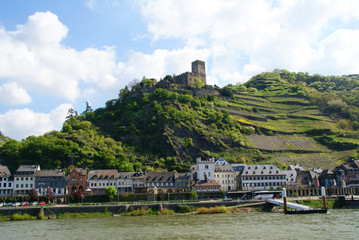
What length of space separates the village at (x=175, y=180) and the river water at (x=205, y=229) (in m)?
27.8

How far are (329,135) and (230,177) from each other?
197ft

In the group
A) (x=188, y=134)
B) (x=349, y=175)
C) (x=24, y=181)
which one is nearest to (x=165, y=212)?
(x=24, y=181)

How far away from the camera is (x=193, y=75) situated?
167125 millimetres

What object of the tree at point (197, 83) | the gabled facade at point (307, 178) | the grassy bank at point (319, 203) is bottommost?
the grassy bank at point (319, 203)

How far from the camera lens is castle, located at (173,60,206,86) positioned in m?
163

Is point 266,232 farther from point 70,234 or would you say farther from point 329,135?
point 329,135

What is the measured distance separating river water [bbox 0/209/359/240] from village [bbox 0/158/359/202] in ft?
91.3

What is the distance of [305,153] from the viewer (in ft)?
387

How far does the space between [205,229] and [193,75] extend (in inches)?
5035

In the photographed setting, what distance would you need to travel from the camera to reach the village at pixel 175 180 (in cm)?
8375

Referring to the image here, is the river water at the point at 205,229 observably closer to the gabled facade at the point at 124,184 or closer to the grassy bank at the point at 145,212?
the grassy bank at the point at 145,212

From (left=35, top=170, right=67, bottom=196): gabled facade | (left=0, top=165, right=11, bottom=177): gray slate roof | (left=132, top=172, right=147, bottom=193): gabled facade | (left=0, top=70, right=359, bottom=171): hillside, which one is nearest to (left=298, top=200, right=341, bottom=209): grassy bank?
(left=132, top=172, right=147, bottom=193): gabled facade

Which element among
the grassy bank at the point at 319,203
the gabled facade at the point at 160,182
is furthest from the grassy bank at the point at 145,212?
the grassy bank at the point at 319,203

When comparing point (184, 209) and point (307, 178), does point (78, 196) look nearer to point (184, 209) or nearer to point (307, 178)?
point (184, 209)
